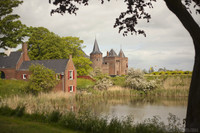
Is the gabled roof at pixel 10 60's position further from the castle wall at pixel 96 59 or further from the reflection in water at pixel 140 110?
the castle wall at pixel 96 59

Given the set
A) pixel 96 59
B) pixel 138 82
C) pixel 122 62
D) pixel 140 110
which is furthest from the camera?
pixel 122 62

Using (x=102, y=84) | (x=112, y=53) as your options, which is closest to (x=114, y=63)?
(x=112, y=53)

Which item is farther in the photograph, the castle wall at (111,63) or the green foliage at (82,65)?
the castle wall at (111,63)

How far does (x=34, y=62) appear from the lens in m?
33.5

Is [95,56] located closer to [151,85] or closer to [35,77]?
[151,85]

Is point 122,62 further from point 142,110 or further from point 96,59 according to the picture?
point 142,110

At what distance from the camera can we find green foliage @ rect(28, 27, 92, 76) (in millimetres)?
35781

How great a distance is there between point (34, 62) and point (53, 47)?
4.13 metres

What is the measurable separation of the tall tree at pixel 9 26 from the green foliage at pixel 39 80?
15.5ft

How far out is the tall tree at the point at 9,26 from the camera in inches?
763

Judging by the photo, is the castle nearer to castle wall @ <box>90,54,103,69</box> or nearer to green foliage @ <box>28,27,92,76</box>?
castle wall @ <box>90,54,103,69</box>

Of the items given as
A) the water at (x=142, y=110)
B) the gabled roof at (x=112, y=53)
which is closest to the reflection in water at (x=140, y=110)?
the water at (x=142, y=110)

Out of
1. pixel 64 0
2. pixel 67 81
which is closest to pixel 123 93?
pixel 67 81

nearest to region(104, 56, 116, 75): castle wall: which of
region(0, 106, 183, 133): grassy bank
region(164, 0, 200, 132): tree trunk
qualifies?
region(0, 106, 183, 133): grassy bank
